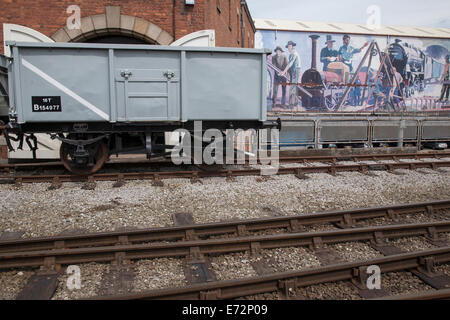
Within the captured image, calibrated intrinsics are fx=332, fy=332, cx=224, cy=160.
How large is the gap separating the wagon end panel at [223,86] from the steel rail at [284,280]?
5.42 meters

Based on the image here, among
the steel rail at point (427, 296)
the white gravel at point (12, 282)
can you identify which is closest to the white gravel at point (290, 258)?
the steel rail at point (427, 296)

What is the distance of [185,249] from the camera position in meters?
4.49

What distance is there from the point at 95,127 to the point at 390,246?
693 centimetres

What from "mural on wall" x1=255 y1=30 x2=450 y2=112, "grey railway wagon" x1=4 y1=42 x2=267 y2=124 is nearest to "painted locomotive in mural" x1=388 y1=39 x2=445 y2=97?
"mural on wall" x1=255 y1=30 x2=450 y2=112

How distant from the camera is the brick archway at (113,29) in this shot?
11656 mm

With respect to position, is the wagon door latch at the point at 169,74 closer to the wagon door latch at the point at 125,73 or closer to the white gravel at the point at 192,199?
the wagon door latch at the point at 125,73

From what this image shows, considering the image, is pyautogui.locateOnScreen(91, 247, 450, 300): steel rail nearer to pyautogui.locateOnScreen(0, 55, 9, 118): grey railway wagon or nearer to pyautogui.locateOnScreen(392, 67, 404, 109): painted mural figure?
pyautogui.locateOnScreen(0, 55, 9, 118): grey railway wagon

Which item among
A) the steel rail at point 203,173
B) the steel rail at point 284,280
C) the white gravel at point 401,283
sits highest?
the steel rail at point 203,173

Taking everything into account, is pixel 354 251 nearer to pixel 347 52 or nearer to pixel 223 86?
pixel 223 86

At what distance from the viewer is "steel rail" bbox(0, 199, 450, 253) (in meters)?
4.58

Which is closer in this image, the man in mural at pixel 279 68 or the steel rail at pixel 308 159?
the steel rail at pixel 308 159

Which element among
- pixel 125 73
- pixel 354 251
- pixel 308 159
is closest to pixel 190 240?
pixel 354 251

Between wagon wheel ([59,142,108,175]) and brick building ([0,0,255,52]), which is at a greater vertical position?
brick building ([0,0,255,52])

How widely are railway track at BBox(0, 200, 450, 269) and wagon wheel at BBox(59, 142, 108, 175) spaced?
4.29 m
